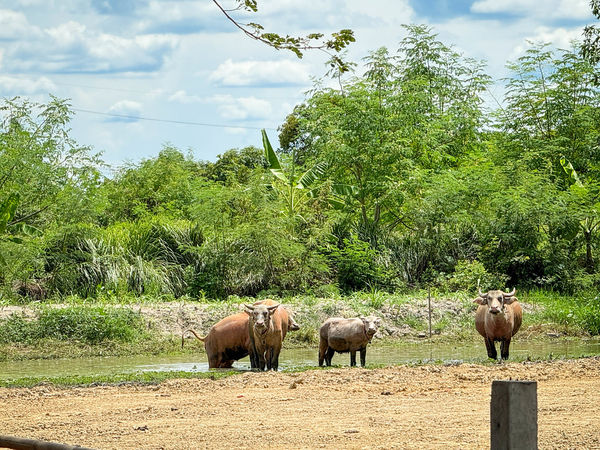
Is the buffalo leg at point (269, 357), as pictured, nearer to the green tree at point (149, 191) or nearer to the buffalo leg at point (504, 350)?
the buffalo leg at point (504, 350)

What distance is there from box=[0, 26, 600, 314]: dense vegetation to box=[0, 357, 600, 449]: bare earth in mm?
10167

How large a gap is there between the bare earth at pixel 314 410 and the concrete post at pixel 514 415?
3.33 metres

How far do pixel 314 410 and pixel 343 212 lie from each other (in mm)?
20692

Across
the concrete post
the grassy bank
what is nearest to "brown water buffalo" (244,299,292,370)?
the grassy bank

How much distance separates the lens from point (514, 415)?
4.57 m

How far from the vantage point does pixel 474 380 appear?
42.3ft

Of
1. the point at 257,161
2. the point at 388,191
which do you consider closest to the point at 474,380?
the point at 388,191

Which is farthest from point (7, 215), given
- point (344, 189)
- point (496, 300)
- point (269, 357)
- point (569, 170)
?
point (569, 170)

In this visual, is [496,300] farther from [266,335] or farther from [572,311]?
[572,311]

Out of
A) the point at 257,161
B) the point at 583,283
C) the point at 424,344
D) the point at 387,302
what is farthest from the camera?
the point at 257,161

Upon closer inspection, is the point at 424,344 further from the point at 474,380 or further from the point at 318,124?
the point at 318,124

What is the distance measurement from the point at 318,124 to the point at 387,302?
10098mm

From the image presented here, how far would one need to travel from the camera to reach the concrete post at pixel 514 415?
455 centimetres

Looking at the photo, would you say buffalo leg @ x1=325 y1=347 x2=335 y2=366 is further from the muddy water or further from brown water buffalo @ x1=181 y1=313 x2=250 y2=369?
brown water buffalo @ x1=181 y1=313 x2=250 y2=369
